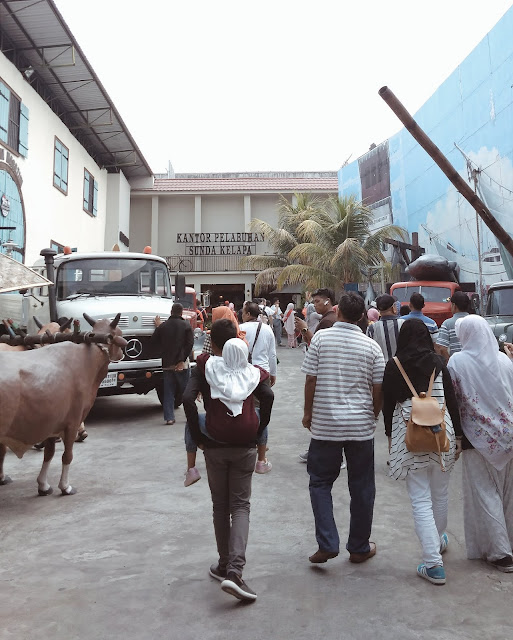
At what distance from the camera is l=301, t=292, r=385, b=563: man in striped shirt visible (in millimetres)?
3551

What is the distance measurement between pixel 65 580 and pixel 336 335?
7.55 ft

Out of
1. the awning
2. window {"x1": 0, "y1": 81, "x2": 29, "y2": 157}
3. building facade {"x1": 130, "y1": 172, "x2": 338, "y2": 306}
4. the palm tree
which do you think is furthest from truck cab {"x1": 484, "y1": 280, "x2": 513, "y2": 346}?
building facade {"x1": 130, "y1": 172, "x2": 338, "y2": 306}

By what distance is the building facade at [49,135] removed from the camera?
45.8 feet

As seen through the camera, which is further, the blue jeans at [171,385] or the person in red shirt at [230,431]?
the blue jeans at [171,385]

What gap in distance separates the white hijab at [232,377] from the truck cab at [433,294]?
1238cm

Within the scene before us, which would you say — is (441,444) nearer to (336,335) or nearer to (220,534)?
(336,335)

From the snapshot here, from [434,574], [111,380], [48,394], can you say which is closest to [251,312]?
[48,394]

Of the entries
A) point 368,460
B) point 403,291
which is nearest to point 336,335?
point 368,460

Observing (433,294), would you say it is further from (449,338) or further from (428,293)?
(449,338)

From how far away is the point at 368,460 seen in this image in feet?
11.9

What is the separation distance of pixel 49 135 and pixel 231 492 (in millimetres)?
16584

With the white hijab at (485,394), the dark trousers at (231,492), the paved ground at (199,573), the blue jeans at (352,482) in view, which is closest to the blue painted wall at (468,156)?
the paved ground at (199,573)

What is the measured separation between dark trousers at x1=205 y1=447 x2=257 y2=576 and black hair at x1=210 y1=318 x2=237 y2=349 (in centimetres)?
64

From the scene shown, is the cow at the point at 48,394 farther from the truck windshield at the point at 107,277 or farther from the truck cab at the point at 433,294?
the truck cab at the point at 433,294
